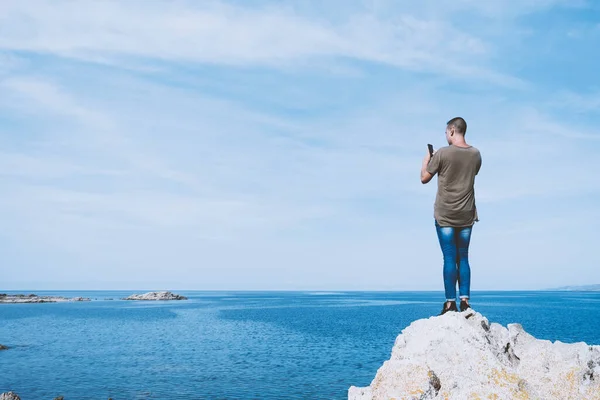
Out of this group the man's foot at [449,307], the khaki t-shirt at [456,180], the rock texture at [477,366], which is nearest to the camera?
the rock texture at [477,366]

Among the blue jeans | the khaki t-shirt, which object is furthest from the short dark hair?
the blue jeans

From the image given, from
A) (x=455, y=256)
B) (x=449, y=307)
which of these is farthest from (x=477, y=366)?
(x=455, y=256)

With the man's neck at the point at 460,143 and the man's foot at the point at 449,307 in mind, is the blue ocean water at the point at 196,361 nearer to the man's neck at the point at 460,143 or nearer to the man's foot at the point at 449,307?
the man's foot at the point at 449,307

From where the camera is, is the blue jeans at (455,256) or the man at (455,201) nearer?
the man at (455,201)

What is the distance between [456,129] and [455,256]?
2459 millimetres

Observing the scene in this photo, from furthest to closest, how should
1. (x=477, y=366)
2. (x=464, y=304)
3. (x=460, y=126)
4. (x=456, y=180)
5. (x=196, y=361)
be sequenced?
A: 1. (x=196, y=361)
2. (x=464, y=304)
3. (x=460, y=126)
4. (x=456, y=180)
5. (x=477, y=366)

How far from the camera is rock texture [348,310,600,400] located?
746cm

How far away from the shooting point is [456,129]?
980 cm

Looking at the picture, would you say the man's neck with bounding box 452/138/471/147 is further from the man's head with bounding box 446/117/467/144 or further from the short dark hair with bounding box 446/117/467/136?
the short dark hair with bounding box 446/117/467/136

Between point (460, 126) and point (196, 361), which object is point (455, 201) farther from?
point (196, 361)

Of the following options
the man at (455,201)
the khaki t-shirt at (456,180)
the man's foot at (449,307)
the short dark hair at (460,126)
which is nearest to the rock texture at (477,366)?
the man's foot at (449,307)

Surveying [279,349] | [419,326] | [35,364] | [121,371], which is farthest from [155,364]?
[419,326]

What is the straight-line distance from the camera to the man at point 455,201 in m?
9.47

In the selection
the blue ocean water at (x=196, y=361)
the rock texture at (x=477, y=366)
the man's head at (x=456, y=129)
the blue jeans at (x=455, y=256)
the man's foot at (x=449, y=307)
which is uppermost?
the man's head at (x=456, y=129)
